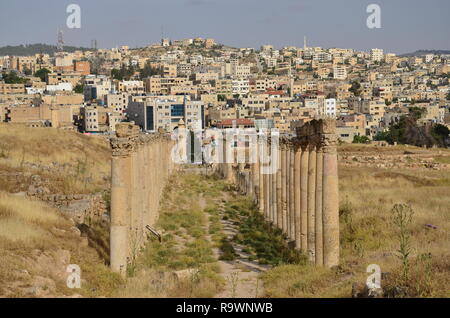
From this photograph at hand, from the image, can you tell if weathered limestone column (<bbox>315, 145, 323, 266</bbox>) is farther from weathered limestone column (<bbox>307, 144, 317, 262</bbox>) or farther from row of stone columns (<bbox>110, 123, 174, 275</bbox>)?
row of stone columns (<bbox>110, 123, 174, 275</bbox>)

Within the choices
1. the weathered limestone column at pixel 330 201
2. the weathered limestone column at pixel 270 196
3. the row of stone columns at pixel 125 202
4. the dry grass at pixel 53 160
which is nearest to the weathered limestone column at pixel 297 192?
the weathered limestone column at pixel 330 201

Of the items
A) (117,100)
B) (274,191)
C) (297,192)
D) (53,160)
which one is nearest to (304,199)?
(297,192)

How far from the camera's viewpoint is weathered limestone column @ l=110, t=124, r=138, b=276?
14.6 metres

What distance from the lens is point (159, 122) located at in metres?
104

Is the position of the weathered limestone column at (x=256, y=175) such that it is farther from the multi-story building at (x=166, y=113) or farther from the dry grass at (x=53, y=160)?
the multi-story building at (x=166, y=113)

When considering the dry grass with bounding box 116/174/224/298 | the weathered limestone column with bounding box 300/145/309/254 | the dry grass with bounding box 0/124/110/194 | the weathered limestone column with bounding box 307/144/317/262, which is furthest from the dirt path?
the dry grass with bounding box 0/124/110/194

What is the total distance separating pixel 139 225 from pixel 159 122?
8622cm

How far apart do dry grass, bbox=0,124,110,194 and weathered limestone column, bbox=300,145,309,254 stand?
34.6ft

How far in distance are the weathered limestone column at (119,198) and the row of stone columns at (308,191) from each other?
423 cm

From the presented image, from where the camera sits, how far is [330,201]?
14.6m

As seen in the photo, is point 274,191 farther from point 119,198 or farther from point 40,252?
point 40,252

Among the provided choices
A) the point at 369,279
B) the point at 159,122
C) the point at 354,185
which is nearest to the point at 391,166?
the point at 354,185

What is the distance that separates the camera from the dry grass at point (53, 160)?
86.4 feet
